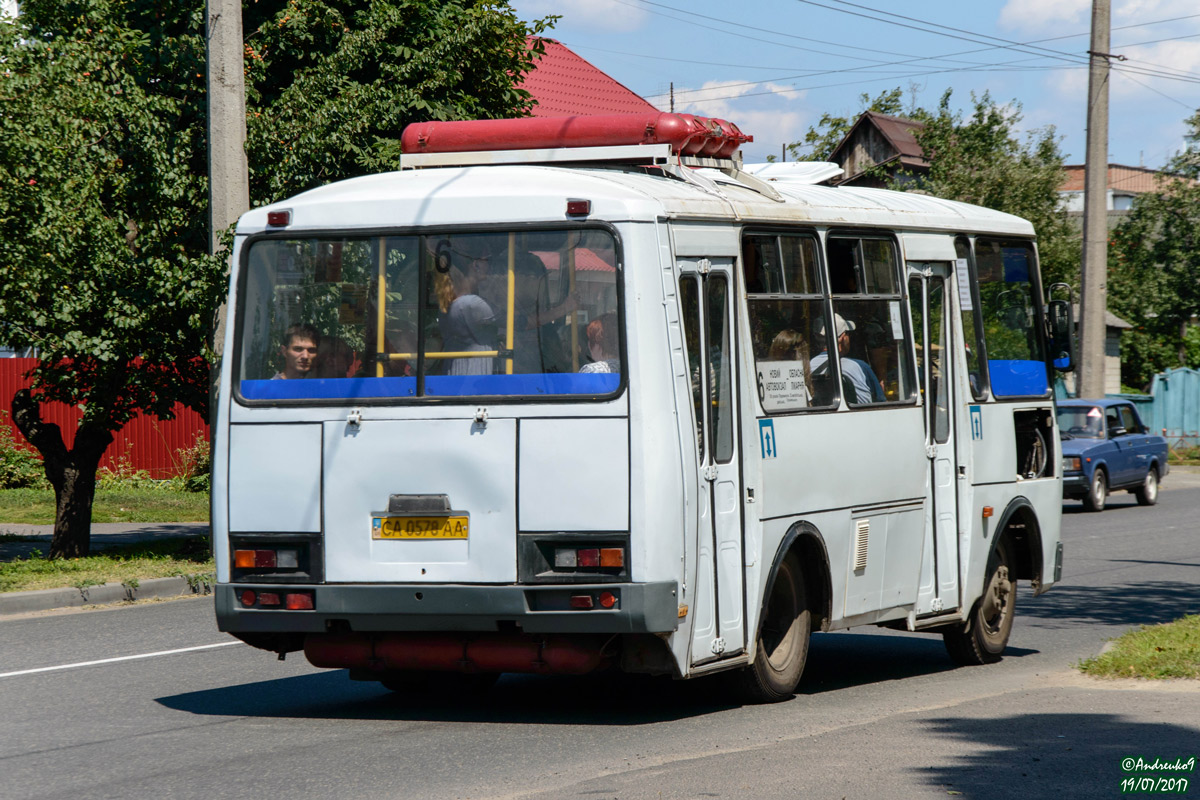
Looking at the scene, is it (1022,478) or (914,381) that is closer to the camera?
(914,381)

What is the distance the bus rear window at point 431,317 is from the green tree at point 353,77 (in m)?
7.92

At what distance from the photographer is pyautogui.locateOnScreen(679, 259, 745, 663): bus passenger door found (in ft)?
25.4

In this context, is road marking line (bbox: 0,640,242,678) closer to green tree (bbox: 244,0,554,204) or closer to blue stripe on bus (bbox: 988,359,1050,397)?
blue stripe on bus (bbox: 988,359,1050,397)

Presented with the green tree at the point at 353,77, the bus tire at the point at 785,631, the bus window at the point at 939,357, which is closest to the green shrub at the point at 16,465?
the green tree at the point at 353,77

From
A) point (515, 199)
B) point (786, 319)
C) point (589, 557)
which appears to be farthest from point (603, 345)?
point (786, 319)

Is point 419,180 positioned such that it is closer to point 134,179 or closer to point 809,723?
point 809,723

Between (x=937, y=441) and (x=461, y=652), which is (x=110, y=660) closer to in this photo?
(x=461, y=652)

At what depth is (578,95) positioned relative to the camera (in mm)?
43062

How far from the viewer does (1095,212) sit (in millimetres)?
26984

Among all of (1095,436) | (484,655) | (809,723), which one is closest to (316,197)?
(484,655)

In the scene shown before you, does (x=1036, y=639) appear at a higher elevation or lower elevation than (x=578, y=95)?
lower

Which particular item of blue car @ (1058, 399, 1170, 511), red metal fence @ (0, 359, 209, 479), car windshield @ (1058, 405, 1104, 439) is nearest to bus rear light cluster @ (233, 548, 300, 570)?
blue car @ (1058, 399, 1170, 511)

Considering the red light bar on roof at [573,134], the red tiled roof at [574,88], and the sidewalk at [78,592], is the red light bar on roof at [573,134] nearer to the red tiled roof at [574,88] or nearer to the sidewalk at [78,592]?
the sidewalk at [78,592]

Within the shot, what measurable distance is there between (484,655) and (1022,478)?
502 cm
